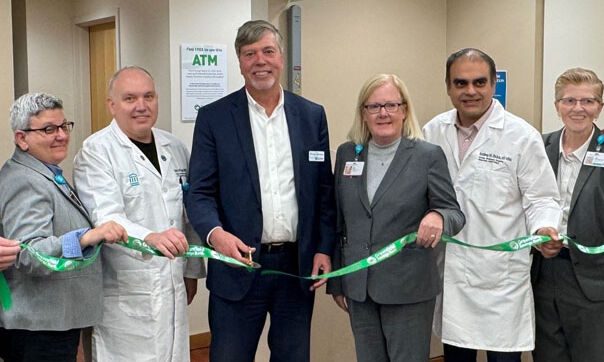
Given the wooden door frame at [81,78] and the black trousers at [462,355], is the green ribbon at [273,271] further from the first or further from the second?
the wooden door frame at [81,78]

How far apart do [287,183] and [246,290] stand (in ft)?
1.55

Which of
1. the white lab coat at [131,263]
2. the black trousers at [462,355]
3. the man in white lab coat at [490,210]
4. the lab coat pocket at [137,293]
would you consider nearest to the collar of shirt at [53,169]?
the white lab coat at [131,263]

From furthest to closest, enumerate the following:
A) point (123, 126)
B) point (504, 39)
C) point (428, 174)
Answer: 1. point (504, 39)
2. point (123, 126)
3. point (428, 174)

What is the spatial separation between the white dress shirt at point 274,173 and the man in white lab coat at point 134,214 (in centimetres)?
37

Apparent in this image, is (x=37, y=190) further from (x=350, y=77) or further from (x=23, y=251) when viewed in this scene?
(x=350, y=77)

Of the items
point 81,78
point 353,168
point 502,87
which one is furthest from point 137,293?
point 81,78

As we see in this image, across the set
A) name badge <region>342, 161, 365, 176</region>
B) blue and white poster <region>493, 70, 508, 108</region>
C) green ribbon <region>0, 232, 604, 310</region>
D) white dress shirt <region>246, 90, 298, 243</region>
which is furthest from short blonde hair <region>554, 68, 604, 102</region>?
blue and white poster <region>493, 70, 508, 108</region>

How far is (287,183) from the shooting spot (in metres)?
2.78

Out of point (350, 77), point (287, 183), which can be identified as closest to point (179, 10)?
point (350, 77)

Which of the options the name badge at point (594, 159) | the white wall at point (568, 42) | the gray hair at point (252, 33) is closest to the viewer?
the gray hair at point (252, 33)

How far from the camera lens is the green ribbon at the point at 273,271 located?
2.39m

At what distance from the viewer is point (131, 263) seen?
2.76m

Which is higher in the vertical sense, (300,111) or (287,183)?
(300,111)

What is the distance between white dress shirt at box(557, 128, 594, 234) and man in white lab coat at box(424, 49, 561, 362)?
0.64 feet
